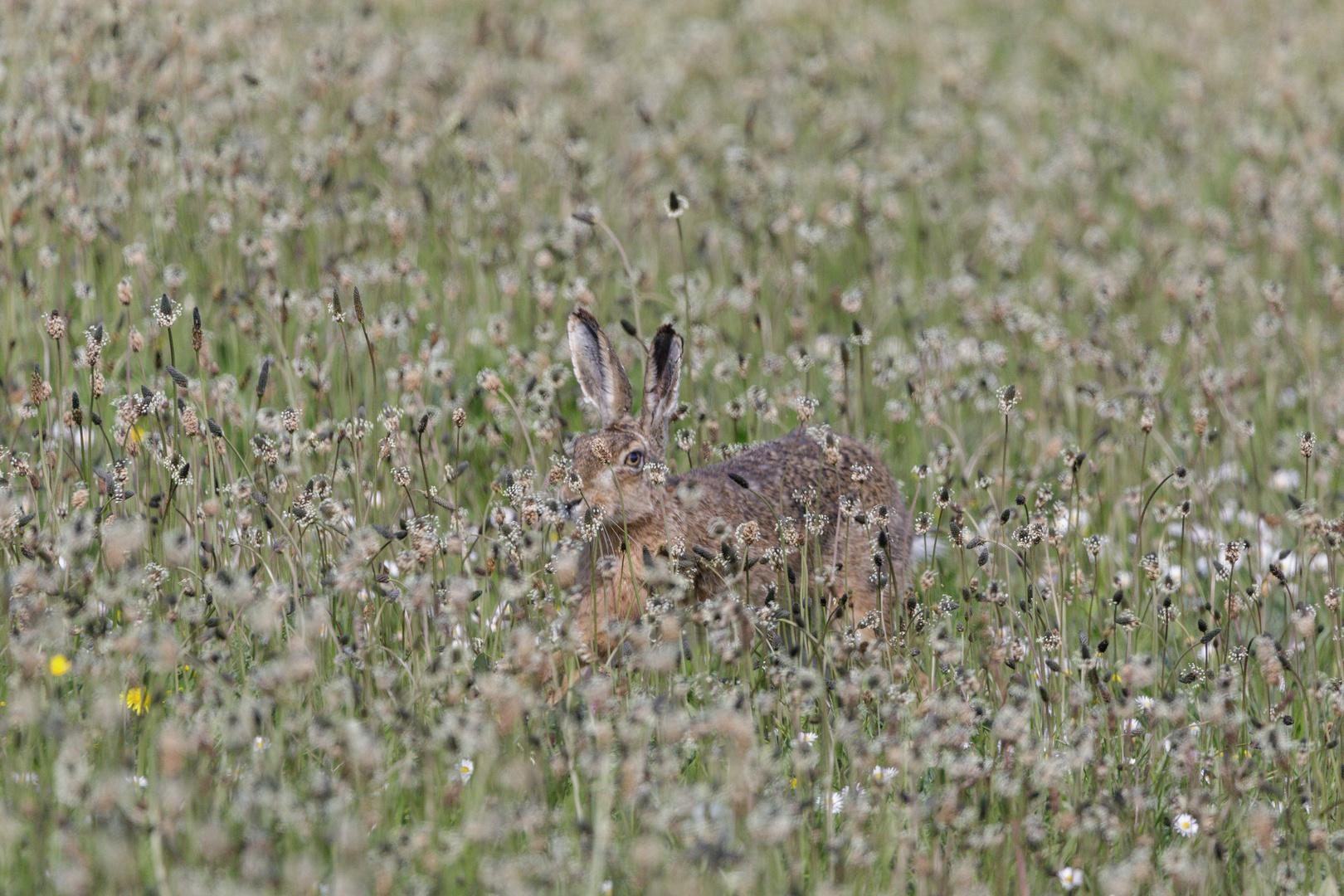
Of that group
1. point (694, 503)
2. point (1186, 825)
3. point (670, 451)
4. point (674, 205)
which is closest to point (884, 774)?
point (1186, 825)

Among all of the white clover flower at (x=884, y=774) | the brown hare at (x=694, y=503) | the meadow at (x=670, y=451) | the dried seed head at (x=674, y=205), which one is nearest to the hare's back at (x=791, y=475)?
the brown hare at (x=694, y=503)

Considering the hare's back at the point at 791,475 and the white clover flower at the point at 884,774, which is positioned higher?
the hare's back at the point at 791,475

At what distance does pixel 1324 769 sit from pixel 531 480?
99.8 inches

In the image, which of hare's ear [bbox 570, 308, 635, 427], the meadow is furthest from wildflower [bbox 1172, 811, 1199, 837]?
hare's ear [bbox 570, 308, 635, 427]

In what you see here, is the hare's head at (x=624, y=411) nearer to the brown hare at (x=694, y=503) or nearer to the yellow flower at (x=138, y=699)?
the brown hare at (x=694, y=503)

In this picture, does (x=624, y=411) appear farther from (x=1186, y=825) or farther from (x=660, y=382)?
(x=1186, y=825)

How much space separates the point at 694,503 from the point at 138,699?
182 centimetres

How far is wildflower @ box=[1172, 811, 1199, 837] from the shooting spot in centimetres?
437

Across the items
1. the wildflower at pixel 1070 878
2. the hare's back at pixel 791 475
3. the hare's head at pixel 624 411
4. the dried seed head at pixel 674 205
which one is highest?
the dried seed head at pixel 674 205

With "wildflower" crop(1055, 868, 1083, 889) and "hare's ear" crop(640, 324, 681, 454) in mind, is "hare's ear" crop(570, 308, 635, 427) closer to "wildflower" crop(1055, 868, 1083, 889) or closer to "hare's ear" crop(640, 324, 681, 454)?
"hare's ear" crop(640, 324, 681, 454)

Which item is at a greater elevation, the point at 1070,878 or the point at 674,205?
the point at 674,205

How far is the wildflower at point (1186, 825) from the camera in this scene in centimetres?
437

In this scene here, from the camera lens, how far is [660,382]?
5.96 metres

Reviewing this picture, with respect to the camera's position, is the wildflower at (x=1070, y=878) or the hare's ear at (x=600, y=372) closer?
the wildflower at (x=1070, y=878)
